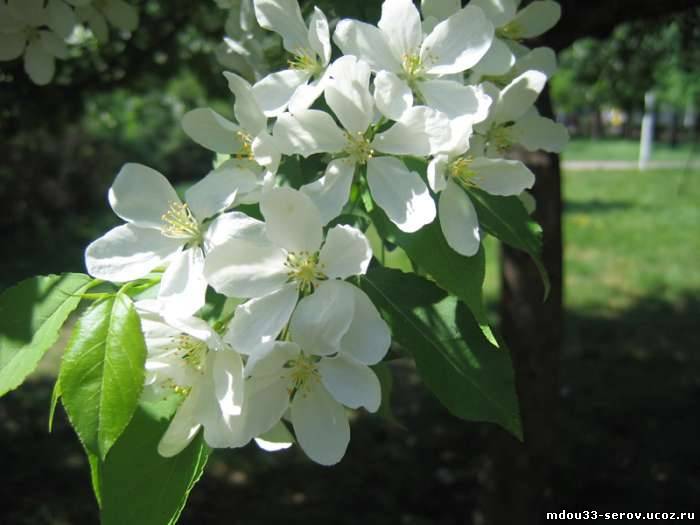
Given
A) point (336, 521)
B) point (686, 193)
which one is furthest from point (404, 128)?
point (686, 193)

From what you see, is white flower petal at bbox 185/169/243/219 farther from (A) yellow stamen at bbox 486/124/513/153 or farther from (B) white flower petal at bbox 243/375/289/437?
(A) yellow stamen at bbox 486/124/513/153

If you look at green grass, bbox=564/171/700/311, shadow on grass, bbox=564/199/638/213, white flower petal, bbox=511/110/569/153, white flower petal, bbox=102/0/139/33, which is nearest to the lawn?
green grass, bbox=564/171/700/311

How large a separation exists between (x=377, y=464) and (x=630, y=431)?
1.49m

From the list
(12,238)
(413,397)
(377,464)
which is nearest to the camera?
(377,464)

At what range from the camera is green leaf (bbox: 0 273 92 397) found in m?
0.97

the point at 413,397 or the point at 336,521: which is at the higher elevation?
the point at 336,521

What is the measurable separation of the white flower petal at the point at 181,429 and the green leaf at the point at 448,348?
0.28 metres

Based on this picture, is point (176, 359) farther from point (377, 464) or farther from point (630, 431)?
point (630, 431)

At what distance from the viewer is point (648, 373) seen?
526 centimetres

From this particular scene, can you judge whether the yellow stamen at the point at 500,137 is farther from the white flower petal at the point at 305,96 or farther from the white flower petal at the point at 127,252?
the white flower petal at the point at 127,252

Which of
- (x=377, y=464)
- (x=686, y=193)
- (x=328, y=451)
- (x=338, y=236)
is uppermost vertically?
(x=338, y=236)

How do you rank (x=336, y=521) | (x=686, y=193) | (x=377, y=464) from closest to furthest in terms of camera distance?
(x=336, y=521), (x=377, y=464), (x=686, y=193)

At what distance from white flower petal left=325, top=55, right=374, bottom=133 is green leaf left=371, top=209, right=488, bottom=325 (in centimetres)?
15

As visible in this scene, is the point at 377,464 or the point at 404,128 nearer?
the point at 404,128
